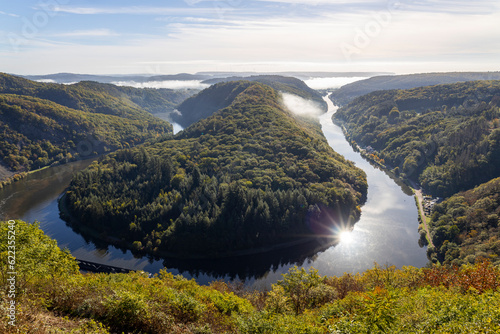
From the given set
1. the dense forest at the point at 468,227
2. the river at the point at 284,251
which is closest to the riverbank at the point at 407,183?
the river at the point at 284,251

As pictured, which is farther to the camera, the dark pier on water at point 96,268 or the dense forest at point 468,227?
the dark pier on water at point 96,268

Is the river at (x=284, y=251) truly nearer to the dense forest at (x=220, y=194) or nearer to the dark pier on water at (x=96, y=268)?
the dark pier on water at (x=96, y=268)

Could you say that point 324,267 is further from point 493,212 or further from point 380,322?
point 380,322

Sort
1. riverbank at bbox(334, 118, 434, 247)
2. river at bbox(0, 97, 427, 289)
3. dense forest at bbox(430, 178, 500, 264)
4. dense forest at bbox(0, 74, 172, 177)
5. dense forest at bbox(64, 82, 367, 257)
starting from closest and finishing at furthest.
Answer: dense forest at bbox(430, 178, 500, 264), river at bbox(0, 97, 427, 289), dense forest at bbox(64, 82, 367, 257), riverbank at bbox(334, 118, 434, 247), dense forest at bbox(0, 74, 172, 177)

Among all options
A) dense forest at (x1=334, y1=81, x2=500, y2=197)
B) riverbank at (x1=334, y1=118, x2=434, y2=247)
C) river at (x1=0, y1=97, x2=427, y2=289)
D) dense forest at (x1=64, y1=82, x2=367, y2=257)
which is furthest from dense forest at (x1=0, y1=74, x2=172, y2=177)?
dense forest at (x1=334, y1=81, x2=500, y2=197)

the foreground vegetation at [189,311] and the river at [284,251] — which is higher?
the foreground vegetation at [189,311]

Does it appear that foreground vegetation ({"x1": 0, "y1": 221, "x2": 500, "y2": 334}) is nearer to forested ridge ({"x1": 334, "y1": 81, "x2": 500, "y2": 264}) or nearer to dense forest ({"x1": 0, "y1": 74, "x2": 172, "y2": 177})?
forested ridge ({"x1": 334, "y1": 81, "x2": 500, "y2": 264})

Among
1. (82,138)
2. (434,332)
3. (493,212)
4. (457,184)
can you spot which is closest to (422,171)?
(457,184)
